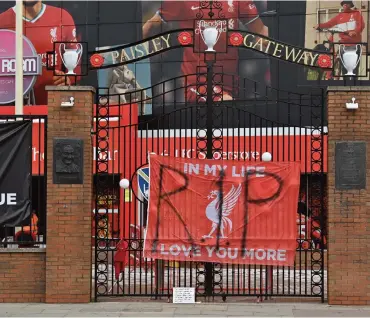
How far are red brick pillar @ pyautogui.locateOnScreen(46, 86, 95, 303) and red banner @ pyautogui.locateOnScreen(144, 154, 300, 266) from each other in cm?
110

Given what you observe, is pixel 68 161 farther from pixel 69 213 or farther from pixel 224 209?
pixel 224 209

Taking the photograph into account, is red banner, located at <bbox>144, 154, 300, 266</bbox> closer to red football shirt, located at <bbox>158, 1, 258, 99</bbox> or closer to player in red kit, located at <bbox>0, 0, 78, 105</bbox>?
red football shirt, located at <bbox>158, 1, 258, 99</bbox>

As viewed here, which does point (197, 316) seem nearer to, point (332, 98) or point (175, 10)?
point (332, 98)

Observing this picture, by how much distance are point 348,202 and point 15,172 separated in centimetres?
564

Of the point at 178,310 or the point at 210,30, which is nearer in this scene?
the point at 178,310

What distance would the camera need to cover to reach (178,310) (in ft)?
35.7

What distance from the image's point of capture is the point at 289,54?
12.1 metres

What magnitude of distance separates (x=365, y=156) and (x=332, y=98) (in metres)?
1.09

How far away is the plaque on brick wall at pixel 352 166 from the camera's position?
11188mm

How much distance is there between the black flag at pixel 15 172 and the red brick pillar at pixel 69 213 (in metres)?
0.52

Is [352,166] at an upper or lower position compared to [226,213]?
upper

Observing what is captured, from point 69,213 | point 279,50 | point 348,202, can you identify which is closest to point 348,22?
point 279,50

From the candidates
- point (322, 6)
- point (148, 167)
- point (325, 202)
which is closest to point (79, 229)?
point (148, 167)

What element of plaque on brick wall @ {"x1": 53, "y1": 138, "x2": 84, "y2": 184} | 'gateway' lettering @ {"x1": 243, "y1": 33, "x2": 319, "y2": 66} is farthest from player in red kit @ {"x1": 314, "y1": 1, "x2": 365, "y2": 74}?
plaque on brick wall @ {"x1": 53, "y1": 138, "x2": 84, "y2": 184}
